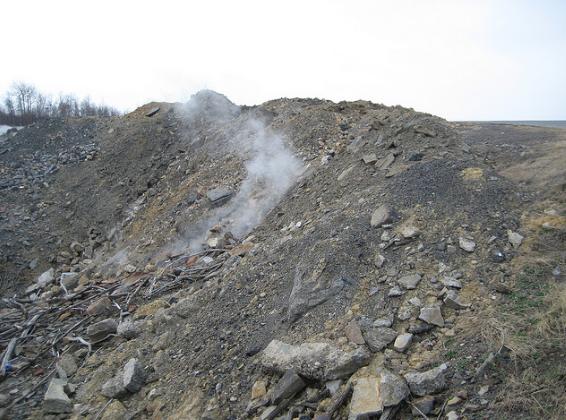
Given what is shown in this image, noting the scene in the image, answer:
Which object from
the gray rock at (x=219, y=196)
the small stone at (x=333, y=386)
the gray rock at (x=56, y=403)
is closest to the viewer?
the small stone at (x=333, y=386)

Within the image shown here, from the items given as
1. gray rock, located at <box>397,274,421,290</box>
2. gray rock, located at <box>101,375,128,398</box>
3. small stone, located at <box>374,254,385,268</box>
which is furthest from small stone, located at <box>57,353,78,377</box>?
gray rock, located at <box>397,274,421,290</box>

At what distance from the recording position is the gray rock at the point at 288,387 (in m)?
2.82

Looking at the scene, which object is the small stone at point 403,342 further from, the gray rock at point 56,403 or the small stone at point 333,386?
the gray rock at point 56,403

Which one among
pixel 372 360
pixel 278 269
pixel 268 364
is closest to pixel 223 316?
pixel 278 269

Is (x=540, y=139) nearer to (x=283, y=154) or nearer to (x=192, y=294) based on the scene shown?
(x=283, y=154)

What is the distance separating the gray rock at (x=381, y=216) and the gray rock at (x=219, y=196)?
11.6 ft

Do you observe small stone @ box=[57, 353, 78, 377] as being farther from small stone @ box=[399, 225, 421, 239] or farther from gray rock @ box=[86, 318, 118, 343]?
small stone @ box=[399, 225, 421, 239]

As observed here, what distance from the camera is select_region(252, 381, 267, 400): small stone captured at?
2979mm

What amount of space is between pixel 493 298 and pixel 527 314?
281mm

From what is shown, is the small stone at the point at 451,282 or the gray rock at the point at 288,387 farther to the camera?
the small stone at the point at 451,282

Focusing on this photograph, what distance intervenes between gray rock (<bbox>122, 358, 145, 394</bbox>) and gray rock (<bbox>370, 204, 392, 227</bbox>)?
265 centimetres

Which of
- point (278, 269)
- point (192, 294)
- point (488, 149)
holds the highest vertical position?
point (488, 149)

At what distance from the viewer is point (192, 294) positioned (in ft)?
15.7

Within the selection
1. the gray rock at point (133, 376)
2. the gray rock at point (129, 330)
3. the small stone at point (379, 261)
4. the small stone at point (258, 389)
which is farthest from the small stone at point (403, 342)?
the gray rock at point (129, 330)
